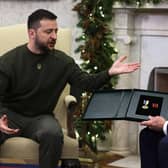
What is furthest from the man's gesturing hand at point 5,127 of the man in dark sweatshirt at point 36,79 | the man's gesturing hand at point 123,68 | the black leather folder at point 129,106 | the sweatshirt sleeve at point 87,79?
the man's gesturing hand at point 123,68

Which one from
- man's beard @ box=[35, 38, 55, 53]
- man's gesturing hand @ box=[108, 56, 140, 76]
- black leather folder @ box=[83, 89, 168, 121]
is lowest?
black leather folder @ box=[83, 89, 168, 121]

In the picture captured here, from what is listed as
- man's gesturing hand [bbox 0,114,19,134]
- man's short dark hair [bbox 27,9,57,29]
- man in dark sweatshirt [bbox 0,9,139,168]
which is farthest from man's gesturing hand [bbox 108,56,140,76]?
man's gesturing hand [bbox 0,114,19,134]

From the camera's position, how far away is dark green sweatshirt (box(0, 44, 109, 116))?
295 cm

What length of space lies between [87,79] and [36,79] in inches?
11.6

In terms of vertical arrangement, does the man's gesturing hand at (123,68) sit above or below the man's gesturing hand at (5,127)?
above

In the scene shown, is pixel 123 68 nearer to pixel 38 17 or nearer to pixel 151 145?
pixel 151 145

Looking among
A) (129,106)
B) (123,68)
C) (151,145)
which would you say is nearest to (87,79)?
(123,68)

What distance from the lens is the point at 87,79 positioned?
301cm

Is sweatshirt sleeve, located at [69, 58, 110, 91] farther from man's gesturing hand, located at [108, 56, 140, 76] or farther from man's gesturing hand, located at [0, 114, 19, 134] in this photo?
man's gesturing hand, located at [0, 114, 19, 134]

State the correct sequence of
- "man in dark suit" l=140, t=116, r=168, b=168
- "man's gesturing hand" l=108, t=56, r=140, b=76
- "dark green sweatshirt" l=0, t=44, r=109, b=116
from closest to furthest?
"man in dark suit" l=140, t=116, r=168, b=168
"man's gesturing hand" l=108, t=56, r=140, b=76
"dark green sweatshirt" l=0, t=44, r=109, b=116

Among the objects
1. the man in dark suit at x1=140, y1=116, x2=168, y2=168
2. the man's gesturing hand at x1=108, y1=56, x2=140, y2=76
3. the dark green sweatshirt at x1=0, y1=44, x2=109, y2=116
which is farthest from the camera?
the dark green sweatshirt at x1=0, y1=44, x2=109, y2=116

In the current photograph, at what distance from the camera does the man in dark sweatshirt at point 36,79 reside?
2943 millimetres

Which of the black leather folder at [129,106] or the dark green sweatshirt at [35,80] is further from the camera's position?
the dark green sweatshirt at [35,80]

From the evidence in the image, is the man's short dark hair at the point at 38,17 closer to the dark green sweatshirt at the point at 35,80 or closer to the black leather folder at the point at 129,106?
the dark green sweatshirt at the point at 35,80
